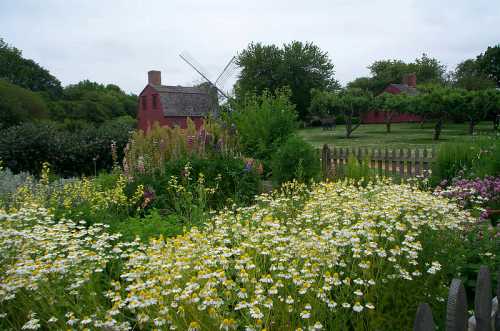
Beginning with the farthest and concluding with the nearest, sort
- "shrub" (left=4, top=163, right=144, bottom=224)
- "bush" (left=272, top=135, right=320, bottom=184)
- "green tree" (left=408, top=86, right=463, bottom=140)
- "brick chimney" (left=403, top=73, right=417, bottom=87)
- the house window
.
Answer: "brick chimney" (left=403, top=73, right=417, bottom=87) < the house window < "green tree" (left=408, top=86, right=463, bottom=140) < "bush" (left=272, top=135, right=320, bottom=184) < "shrub" (left=4, top=163, right=144, bottom=224)

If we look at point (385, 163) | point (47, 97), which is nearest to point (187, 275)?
point (385, 163)

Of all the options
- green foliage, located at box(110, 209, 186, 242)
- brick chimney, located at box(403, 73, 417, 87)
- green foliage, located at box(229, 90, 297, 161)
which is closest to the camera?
green foliage, located at box(110, 209, 186, 242)

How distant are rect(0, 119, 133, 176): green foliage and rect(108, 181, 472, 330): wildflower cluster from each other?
9357 mm

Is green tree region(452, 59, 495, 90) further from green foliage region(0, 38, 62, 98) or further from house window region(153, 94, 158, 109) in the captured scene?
green foliage region(0, 38, 62, 98)

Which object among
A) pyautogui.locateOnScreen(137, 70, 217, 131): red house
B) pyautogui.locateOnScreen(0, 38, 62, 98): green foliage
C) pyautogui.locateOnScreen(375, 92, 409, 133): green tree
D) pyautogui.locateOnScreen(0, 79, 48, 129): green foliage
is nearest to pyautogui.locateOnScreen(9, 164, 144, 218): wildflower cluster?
pyautogui.locateOnScreen(375, 92, 409, 133): green tree

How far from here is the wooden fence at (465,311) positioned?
1.93 metres

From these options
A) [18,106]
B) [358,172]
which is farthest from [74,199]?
[18,106]

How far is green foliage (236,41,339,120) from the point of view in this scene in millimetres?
46312

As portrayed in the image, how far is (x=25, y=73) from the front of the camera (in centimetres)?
5547

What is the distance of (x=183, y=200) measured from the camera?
22.4 ft

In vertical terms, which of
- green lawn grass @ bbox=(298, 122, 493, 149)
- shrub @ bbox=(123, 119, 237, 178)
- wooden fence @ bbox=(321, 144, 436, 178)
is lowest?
green lawn grass @ bbox=(298, 122, 493, 149)

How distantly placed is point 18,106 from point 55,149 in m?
28.8

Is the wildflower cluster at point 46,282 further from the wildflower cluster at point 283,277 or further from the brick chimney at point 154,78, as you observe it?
the brick chimney at point 154,78

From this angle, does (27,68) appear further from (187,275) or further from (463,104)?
(187,275)
